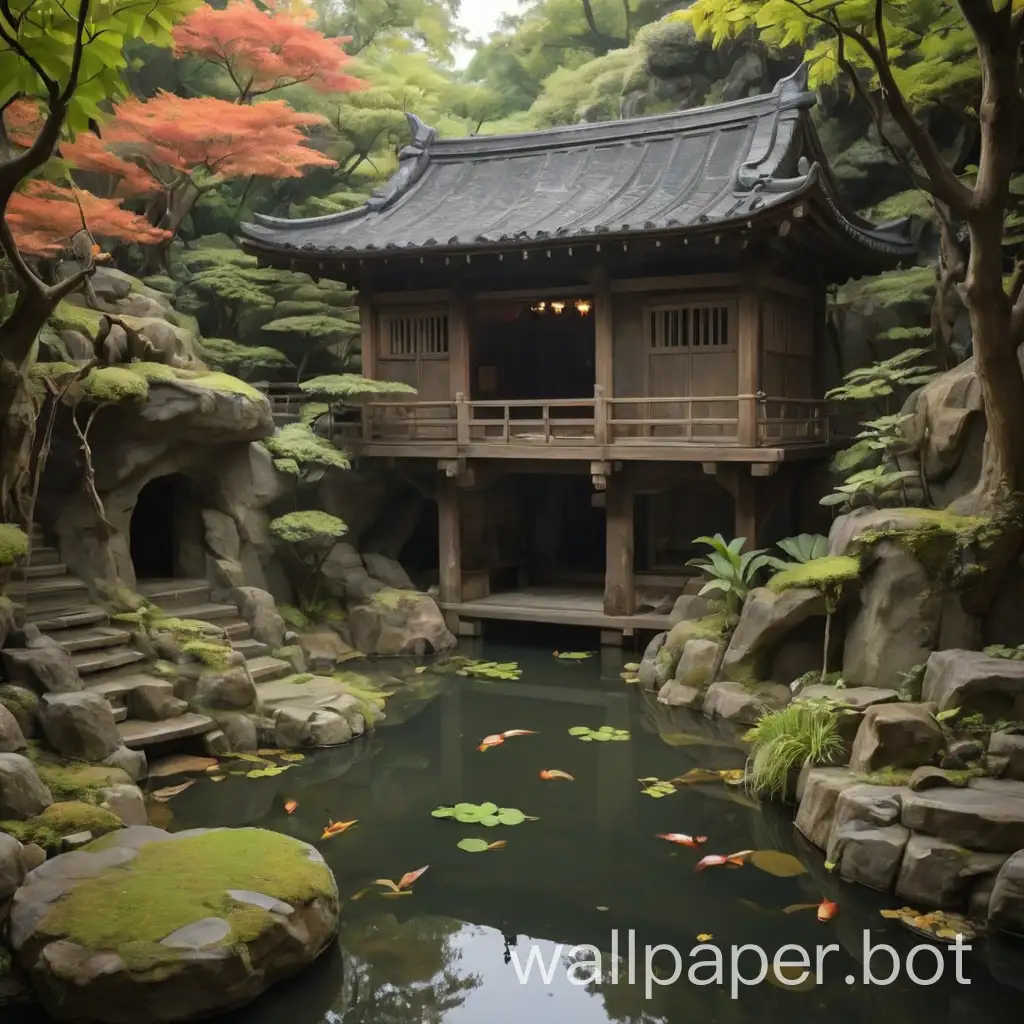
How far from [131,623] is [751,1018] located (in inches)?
322

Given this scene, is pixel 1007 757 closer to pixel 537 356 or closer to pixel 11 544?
pixel 11 544

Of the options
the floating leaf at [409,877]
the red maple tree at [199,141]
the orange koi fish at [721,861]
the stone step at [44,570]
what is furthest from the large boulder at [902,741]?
the red maple tree at [199,141]

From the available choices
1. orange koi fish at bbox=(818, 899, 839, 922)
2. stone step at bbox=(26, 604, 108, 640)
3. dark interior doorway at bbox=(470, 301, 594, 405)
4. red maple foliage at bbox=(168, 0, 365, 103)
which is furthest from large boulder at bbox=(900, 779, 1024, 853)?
red maple foliage at bbox=(168, 0, 365, 103)

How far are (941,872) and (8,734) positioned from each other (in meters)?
7.14

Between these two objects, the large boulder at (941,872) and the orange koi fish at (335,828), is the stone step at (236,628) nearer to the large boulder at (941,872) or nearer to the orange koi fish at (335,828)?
the orange koi fish at (335,828)

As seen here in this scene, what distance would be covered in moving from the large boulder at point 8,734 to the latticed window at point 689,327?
10.3m

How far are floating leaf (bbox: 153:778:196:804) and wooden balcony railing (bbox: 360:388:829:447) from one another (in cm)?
731

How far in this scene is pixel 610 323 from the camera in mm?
15180

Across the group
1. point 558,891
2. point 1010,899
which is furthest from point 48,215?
point 1010,899

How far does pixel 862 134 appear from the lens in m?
19.3

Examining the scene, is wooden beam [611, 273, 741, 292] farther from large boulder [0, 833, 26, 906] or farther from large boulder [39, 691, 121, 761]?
large boulder [0, 833, 26, 906]

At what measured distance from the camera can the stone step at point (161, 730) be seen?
9.94 m

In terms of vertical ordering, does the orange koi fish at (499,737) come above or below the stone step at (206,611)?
below

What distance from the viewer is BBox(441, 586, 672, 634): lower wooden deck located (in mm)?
15111
